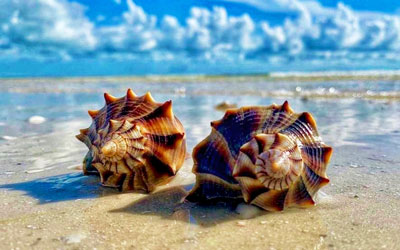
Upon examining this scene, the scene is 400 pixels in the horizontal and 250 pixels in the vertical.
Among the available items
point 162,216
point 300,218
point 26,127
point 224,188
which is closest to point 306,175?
point 300,218

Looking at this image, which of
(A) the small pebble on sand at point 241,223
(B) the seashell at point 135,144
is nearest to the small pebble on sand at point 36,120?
(B) the seashell at point 135,144

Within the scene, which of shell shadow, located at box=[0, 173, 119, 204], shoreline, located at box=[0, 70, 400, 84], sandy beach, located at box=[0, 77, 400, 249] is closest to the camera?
sandy beach, located at box=[0, 77, 400, 249]

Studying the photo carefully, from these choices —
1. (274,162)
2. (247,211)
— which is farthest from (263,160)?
(247,211)

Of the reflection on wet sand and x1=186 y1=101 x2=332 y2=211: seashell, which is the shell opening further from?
the reflection on wet sand

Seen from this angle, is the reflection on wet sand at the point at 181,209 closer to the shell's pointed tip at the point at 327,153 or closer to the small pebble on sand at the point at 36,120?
the shell's pointed tip at the point at 327,153

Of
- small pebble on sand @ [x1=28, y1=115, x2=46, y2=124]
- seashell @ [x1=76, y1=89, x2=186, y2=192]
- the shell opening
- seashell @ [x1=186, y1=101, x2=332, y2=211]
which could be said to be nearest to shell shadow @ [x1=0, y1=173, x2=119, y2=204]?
seashell @ [x1=76, y1=89, x2=186, y2=192]

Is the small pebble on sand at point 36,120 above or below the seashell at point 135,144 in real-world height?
below

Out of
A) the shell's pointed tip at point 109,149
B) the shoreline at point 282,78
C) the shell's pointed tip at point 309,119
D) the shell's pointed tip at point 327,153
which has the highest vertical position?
the shell's pointed tip at point 309,119

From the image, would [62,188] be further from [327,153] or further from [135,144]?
[327,153]
